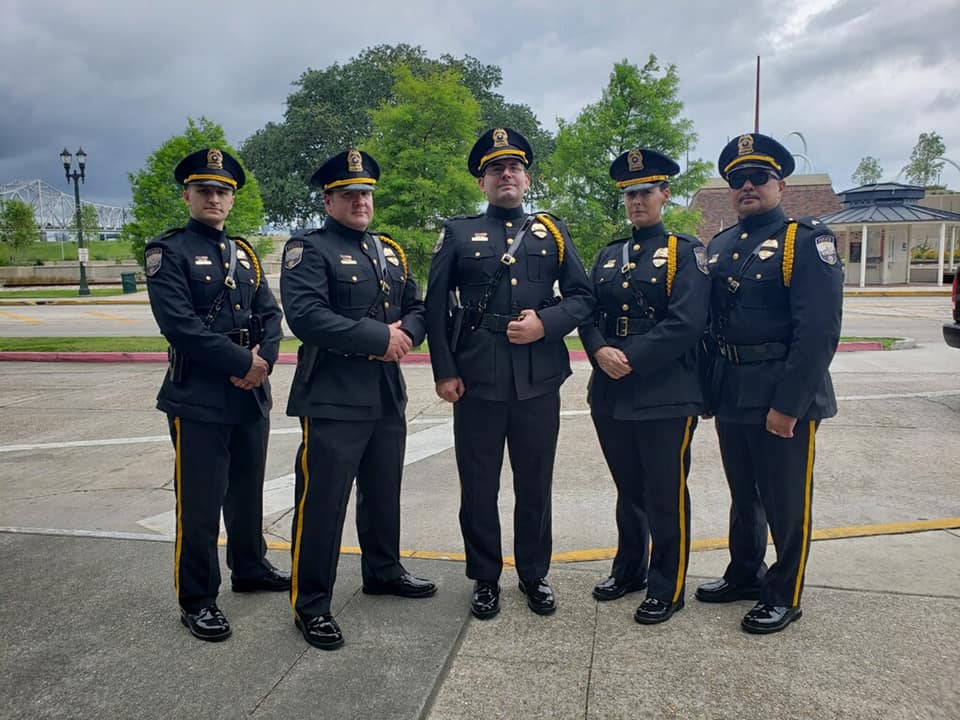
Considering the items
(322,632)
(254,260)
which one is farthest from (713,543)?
(254,260)

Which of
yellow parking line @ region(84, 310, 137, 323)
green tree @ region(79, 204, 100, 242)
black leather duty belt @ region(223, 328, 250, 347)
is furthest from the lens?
green tree @ region(79, 204, 100, 242)

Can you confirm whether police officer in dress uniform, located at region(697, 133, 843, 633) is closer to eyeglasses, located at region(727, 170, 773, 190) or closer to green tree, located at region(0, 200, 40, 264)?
eyeglasses, located at region(727, 170, 773, 190)

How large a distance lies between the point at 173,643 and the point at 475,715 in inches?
54.7

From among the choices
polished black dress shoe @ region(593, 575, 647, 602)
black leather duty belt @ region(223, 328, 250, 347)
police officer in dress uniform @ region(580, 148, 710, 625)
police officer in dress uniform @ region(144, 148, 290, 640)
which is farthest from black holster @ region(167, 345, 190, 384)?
polished black dress shoe @ region(593, 575, 647, 602)

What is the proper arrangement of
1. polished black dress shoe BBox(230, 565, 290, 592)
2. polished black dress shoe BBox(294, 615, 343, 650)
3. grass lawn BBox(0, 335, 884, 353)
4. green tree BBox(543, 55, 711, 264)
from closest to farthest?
polished black dress shoe BBox(294, 615, 343, 650) → polished black dress shoe BBox(230, 565, 290, 592) → grass lawn BBox(0, 335, 884, 353) → green tree BBox(543, 55, 711, 264)

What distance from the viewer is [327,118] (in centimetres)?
3922

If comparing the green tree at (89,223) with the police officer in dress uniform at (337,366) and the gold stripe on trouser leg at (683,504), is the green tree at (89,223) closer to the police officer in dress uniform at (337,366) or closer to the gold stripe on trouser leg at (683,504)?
the police officer in dress uniform at (337,366)

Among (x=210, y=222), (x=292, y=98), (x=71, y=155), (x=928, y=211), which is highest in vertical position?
(x=292, y=98)

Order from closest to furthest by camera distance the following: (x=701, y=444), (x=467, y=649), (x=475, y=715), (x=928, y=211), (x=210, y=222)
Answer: (x=475, y=715), (x=467, y=649), (x=210, y=222), (x=701, y=444), (x=928, y=211)

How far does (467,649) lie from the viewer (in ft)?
10.2

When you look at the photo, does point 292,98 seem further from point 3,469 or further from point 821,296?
point 821,296

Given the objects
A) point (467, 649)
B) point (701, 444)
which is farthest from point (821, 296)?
point (701, 444)

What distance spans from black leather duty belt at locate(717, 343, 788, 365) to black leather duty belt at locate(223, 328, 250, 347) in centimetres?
220

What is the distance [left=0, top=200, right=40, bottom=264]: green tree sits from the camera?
54406mm
